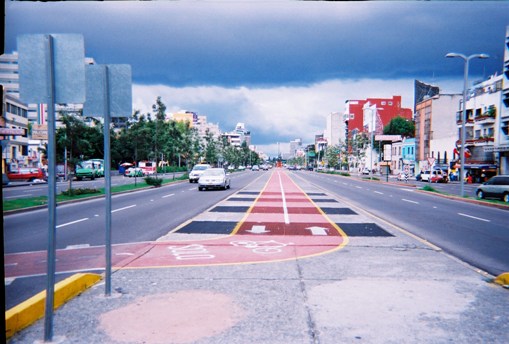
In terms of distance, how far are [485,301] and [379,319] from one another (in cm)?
183

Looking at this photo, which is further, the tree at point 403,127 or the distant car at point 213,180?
the tree at point 403,127

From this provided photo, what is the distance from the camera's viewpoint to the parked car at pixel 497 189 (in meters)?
25.1

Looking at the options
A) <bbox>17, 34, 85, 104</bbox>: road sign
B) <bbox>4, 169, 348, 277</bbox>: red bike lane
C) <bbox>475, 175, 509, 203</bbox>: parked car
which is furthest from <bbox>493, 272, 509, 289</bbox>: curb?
<bbox>475, 175, 509, 203</bbox>: parked car

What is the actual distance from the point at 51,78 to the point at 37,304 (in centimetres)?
269

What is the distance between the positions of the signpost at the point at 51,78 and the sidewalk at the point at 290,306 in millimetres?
932

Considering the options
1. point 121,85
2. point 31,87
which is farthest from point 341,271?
point 31,87

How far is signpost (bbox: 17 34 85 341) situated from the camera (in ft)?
13.7

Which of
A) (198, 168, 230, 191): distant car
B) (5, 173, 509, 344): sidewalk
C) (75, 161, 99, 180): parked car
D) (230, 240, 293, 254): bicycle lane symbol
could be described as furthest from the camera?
(75, 161, 99, 180): parked car

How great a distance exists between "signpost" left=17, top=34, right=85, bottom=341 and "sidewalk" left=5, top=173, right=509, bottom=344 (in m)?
0.93

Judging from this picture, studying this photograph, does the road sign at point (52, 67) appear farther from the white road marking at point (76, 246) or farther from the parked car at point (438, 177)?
the parked car at point (438, 177)

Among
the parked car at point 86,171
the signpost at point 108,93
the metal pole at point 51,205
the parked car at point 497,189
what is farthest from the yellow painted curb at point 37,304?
the parked car at point 86,171

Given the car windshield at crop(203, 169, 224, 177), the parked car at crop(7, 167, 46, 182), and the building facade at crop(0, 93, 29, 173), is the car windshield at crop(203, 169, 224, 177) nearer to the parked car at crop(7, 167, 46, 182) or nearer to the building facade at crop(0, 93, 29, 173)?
the parked car at crop(7, 167, 46, 182)

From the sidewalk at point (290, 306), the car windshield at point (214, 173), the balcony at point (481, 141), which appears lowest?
the sidewalk at point (290, 306)

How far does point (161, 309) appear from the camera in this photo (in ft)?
16.8
